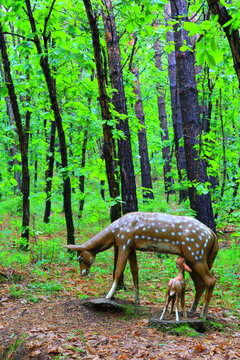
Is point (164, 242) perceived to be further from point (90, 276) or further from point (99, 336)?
point (90, 276)

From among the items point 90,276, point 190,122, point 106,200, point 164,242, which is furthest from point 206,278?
point 190,122

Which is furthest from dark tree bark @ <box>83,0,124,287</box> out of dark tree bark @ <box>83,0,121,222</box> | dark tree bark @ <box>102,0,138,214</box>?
dark tree bark @ <box>102,0,138,214</box>

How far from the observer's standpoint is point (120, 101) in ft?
24.3

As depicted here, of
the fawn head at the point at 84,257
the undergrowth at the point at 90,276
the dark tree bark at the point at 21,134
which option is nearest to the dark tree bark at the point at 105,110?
the fawn head at the point at 84,257

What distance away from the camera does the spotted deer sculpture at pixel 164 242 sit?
197 inches

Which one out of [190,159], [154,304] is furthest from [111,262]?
[190,159]

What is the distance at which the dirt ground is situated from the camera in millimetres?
3852

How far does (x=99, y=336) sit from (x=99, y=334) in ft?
0.27

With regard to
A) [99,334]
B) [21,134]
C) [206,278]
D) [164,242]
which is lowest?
[99,334]

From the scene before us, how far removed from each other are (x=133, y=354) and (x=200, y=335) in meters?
1.14

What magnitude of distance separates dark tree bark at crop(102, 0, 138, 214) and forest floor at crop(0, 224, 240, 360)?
258 cm

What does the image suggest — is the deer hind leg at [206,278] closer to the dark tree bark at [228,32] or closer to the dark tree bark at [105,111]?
the dark tree bark at [105,111]

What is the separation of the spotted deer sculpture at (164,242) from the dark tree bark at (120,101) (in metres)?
1.92

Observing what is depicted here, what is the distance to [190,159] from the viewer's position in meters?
8.59
